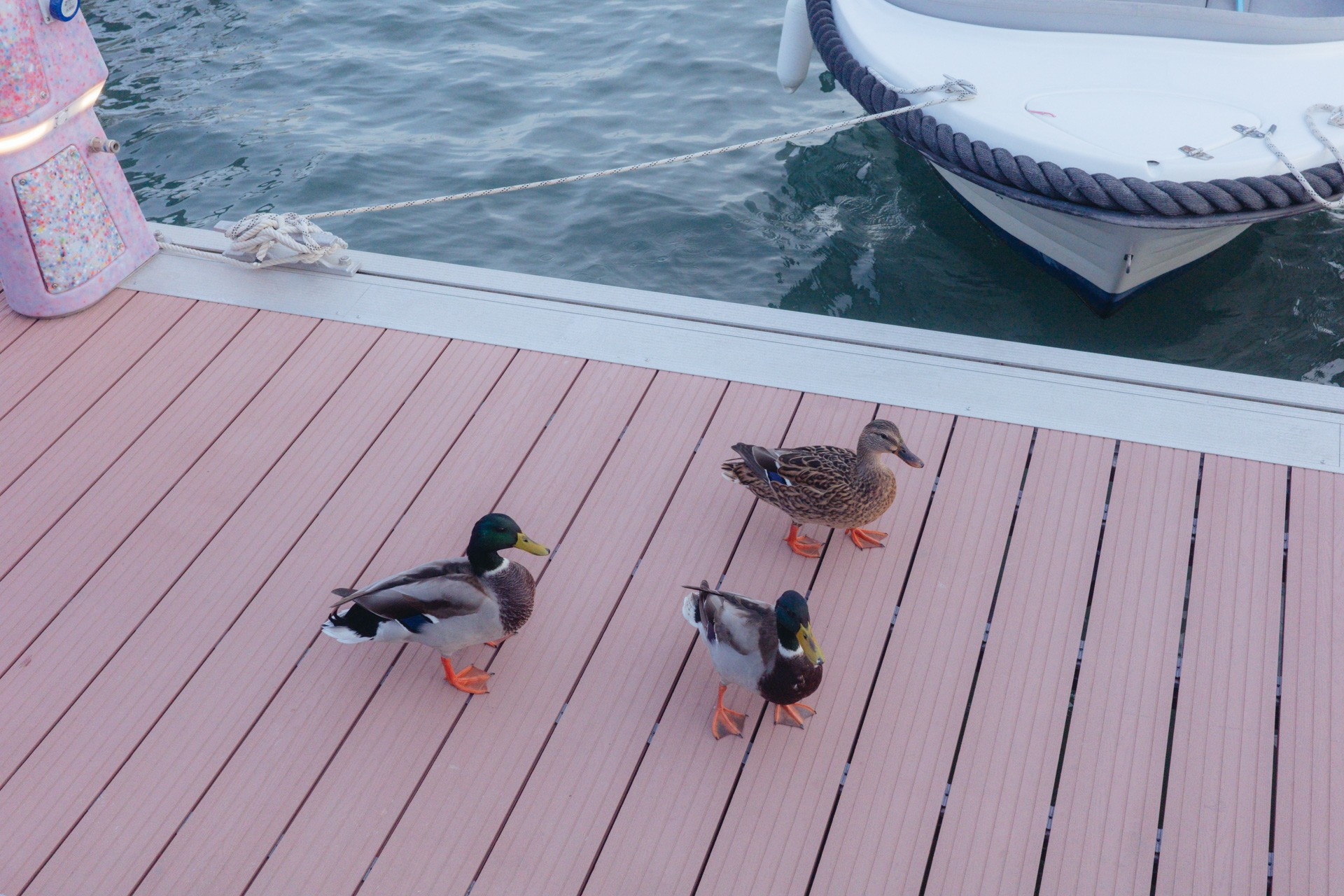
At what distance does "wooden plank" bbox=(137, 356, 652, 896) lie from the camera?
2.49 meters

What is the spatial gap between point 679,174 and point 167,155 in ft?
10.7

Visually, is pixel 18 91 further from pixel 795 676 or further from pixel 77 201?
pixel 795 676

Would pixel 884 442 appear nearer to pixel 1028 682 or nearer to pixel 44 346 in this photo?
pixel 1028 682

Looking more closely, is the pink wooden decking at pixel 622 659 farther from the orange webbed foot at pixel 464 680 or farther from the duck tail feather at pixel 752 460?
the duck tail feather at pixel 752 460

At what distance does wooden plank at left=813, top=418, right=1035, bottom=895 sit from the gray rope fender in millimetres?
1162

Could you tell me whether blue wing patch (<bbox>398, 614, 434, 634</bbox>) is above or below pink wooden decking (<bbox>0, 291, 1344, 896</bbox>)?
above

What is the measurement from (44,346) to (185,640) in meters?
1.69

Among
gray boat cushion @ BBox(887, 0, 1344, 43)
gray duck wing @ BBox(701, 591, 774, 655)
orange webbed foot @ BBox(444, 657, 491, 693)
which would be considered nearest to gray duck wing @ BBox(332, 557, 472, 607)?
orange webbed foot @ BBox(444, 657, 491, 693)

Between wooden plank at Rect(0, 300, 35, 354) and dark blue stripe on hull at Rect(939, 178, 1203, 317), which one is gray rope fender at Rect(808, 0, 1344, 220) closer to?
dark blue stripe on hull at Rect(939, 178, 1203, 317)

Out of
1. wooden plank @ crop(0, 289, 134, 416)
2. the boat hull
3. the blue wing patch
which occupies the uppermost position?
the blue wing patch

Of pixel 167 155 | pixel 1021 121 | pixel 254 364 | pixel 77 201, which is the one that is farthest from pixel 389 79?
pixel 1021 121

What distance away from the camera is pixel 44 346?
3.95m

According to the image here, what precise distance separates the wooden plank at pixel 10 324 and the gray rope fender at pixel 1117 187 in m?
3.73

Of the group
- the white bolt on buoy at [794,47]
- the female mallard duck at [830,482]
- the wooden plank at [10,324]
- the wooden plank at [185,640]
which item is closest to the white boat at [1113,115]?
the white bolt on buoy at [794,47]
